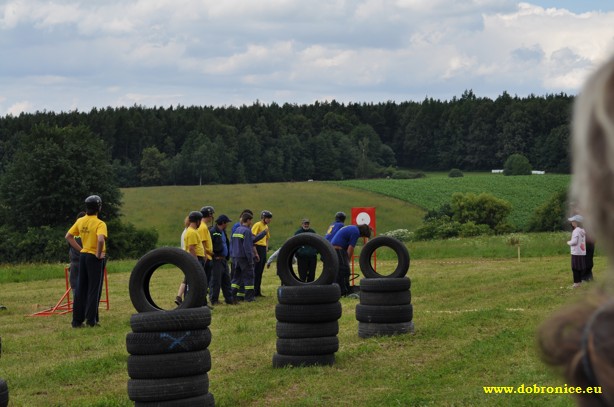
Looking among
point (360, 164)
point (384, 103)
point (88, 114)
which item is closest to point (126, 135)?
point (88, 114)

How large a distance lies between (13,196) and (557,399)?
62.8m

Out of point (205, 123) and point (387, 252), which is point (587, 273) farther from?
point (205, 123)

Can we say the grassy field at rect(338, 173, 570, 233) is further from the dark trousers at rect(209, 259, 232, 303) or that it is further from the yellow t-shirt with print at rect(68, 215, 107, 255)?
the yellow t-shirt with print at rect(68, 215, 107, 255)

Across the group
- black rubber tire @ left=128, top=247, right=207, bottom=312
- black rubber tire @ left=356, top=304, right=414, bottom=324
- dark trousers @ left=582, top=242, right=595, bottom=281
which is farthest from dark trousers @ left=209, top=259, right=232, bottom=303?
black rubber tire @ left=128, top=247, right=207, bottom=312

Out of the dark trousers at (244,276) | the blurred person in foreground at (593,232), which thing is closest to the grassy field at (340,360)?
the dark trousers at (244,276)

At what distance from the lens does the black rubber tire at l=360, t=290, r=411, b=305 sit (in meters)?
13.6

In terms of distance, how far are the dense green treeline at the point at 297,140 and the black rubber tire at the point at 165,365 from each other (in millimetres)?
110867

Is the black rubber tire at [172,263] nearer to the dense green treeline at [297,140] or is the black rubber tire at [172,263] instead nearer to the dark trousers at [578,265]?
the dark trousers at [578,265]

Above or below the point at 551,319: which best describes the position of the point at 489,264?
below

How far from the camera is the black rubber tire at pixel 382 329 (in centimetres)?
1355

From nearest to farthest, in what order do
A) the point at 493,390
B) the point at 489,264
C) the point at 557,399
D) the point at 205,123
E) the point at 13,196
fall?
the point at 557,399
the point at 493,390
the point at 489,264
the point at 13,196
the point at 205,123

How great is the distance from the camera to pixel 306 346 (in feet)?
37.0

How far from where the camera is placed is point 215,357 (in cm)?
1244

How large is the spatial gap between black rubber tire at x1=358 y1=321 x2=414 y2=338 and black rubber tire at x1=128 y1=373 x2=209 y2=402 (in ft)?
17.5
